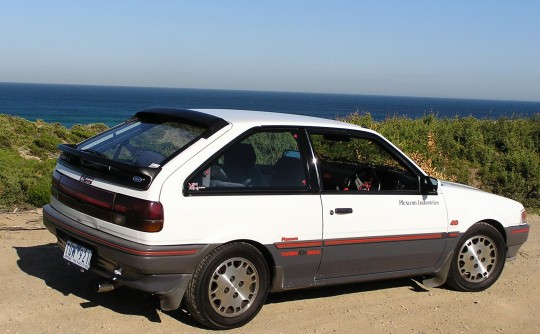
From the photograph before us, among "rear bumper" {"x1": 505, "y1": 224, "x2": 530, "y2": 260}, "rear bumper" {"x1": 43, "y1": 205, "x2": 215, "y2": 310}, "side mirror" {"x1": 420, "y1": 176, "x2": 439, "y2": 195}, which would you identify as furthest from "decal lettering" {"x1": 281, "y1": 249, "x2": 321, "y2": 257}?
"rear bumper" {"x1": 505, "y1": 224, "x2": 530, "y2": 260}

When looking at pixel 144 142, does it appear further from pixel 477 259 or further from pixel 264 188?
pixel 477 259

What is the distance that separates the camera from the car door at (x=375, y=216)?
5.27m

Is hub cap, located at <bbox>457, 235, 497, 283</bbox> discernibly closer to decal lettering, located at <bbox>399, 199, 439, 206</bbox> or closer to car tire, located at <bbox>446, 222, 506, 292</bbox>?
car tire, located at <bbox>446, 222, 506, 292</bbox>

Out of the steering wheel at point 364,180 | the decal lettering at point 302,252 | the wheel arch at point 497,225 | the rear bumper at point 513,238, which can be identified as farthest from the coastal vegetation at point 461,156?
the decal lettering at point 302,252

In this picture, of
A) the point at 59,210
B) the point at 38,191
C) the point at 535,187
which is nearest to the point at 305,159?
the point at 59,210

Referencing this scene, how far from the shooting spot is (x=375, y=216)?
5.45m

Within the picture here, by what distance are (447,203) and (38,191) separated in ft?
22.1

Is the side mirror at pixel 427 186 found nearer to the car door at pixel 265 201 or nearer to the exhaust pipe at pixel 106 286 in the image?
the car door at pixel 265 201

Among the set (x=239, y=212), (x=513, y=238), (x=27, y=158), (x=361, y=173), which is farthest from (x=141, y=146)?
(x=27, y=158)

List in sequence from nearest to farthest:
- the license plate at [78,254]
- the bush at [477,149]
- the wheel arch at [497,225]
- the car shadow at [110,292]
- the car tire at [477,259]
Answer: the license plate at [78,254] → the car shadow at [110,292] → the car tire at [477,259] → the wheel arch at [497,225] → the bush at [477,149]

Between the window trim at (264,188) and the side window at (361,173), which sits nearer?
the window trim at (264,188)

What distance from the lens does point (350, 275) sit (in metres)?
5.47

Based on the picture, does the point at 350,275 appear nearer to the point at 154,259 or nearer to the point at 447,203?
the point at 447,203

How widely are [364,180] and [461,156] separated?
9.68 meters
